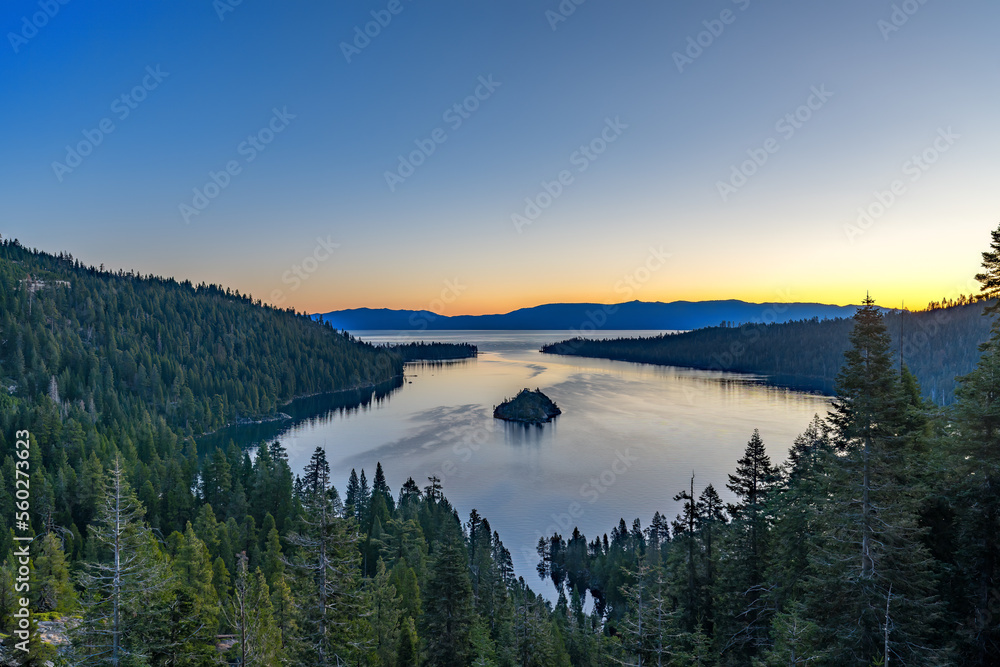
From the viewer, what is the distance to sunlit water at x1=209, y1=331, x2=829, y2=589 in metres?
69.9

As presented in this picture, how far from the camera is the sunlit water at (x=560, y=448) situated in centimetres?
6988

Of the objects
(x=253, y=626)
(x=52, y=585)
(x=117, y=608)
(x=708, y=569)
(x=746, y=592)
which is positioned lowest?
(x=52, y=585)

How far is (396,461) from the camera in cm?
9144

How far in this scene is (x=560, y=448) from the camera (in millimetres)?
100062

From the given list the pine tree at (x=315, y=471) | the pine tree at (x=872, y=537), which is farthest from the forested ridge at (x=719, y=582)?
the pine tree at (x=315, y=471)

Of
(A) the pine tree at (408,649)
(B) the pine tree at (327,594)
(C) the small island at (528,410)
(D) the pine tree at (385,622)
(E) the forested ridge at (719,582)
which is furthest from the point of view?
(C) the small island at (528,410)

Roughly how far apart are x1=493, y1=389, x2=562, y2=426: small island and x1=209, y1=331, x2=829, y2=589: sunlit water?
9.73 ft

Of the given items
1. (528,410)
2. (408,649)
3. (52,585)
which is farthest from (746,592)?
(528,410)

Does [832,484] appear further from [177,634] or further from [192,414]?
[192,414]

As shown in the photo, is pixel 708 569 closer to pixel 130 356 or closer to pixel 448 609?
pixel 448 609

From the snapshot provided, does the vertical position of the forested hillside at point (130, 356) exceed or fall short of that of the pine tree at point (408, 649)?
it exceeds it

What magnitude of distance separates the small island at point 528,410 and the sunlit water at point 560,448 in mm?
2966

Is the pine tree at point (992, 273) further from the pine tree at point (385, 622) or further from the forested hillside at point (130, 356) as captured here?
the forested hillside at point (130, 356)

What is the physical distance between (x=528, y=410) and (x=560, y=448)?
92.3ft
